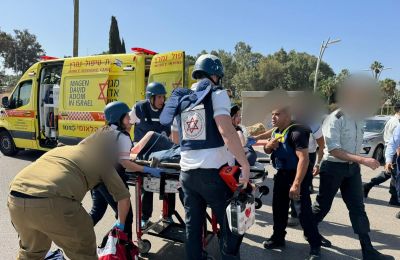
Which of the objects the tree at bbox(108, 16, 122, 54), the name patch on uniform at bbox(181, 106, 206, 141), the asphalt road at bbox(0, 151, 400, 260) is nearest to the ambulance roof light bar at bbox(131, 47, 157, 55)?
the asphalt road at bbox(0, 151, 400, 260)

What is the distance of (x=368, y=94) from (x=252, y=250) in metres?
2.26

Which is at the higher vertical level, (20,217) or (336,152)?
(336,152)

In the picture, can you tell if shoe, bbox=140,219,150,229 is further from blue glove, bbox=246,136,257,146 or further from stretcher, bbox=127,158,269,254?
blue glove, bbox=246,136,257,146

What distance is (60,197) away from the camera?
2.40 m

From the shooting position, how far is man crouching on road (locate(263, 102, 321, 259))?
12.4ft

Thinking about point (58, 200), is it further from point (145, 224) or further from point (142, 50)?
point (142, 50)

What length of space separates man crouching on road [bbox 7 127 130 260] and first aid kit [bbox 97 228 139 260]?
1.10 feet

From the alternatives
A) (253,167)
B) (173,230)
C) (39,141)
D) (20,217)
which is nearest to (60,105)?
(39,141)

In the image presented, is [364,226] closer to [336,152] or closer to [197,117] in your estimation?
[336,152]

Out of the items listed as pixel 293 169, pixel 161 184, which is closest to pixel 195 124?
pixel 161 184

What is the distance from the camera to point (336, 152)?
149 inches

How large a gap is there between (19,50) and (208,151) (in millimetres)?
66102

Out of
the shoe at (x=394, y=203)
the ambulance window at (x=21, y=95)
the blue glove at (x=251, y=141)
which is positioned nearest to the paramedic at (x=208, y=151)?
the blue glove at (x=251, y=141)

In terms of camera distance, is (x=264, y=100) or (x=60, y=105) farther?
(x=60, y=105)
